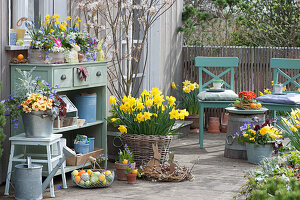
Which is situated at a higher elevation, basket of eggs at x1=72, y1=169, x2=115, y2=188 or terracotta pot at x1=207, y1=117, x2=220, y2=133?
terracotta pot at x1=207, y1=117, x2=220, y2=133

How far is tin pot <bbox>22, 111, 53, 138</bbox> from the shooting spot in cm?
447

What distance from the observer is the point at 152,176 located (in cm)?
513

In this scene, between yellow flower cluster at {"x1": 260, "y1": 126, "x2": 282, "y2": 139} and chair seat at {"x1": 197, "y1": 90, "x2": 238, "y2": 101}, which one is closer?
yellow flower cluster at {"x1": 260, "y1": 126, "x2": 282, "y2": 139}

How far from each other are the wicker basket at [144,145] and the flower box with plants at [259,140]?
3.38 ft

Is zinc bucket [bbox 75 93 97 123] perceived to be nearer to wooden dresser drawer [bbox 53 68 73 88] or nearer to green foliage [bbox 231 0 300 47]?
wooden dresser drawer [bbox 53 68 73 88]

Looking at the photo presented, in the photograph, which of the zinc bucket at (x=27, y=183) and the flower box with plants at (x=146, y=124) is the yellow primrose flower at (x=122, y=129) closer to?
the flower box with plants at (x=146, y=124)


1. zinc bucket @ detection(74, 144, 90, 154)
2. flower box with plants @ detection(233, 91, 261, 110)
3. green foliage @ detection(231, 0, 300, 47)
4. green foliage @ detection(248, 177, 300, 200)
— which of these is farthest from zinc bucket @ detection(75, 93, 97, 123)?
green foliage @ detection(231, 0, 300, 47)

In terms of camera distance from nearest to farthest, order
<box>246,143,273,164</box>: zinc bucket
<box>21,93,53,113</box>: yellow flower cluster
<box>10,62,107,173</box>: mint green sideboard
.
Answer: <box>21,93,53,113</box>: yellow flower cluster, <box>10,62,107,173</box>: mint green sideboard, <box>246,143,273,164</box>: zinc bucket

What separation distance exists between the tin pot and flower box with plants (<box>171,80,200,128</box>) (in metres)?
4.13

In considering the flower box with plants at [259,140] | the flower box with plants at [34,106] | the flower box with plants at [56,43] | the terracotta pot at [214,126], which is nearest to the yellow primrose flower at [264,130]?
the flower box with plants at [259,140]

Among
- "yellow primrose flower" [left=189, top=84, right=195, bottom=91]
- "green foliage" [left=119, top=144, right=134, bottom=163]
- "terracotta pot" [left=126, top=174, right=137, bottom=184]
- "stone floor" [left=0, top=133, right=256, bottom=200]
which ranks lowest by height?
"stone floor" [left=0, top=133, right=256, bottom=200]

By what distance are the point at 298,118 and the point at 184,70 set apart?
4085 millimetres

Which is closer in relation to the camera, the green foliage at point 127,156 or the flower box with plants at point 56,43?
the flower box with plants at point 56,43

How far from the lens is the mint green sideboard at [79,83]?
15.5 feet
